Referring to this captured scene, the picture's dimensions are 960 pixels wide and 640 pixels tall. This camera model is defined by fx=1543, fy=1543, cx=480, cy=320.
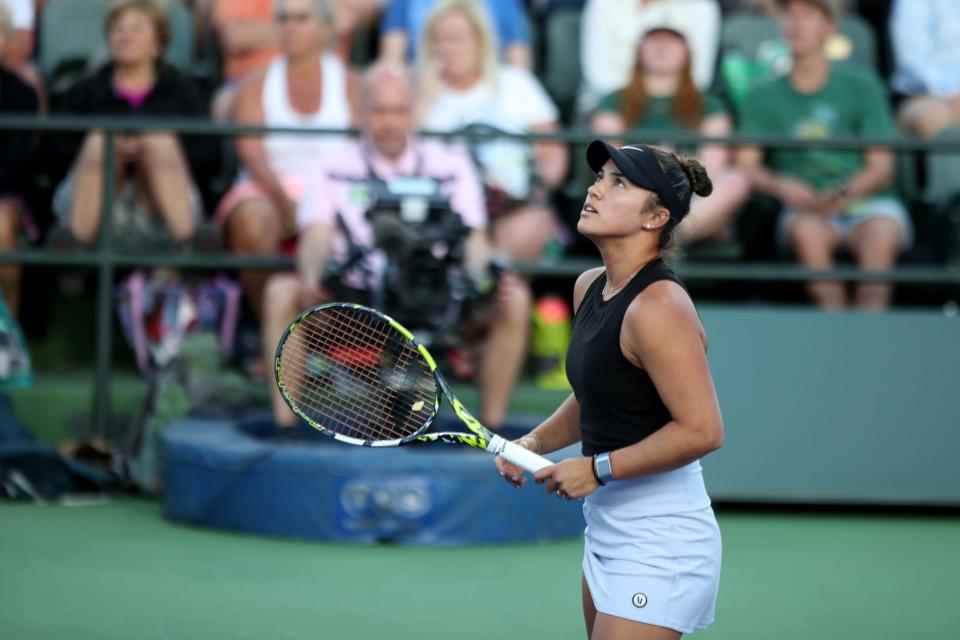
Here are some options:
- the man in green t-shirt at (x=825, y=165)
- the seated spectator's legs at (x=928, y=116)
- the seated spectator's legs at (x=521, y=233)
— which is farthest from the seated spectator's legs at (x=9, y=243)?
the seated spectator's legs at (x=928, y=116)

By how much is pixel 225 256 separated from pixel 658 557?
4027 millimetres

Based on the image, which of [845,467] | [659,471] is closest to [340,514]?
[845,467]

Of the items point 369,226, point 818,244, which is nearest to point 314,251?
point 369,226

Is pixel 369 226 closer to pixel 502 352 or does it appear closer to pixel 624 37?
pixel 502 352

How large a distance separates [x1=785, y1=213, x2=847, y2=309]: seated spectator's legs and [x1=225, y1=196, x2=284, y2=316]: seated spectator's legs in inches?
95.2

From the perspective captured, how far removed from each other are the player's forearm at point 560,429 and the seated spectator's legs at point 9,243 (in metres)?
4.17

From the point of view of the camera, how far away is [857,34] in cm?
853

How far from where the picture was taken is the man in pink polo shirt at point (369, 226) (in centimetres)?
650

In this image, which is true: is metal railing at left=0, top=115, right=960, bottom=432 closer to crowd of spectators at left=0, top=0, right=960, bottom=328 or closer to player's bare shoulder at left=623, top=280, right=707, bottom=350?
crowd of spectators at left=0, top=0, right=960, bottom=328

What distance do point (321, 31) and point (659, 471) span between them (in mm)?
4785

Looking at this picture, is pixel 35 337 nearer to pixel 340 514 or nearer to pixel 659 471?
pixel 340 514

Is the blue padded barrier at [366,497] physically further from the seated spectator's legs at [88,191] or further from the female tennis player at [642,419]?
the female tennis player at [642,419]

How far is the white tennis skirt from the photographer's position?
10.7ft

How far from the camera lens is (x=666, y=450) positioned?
3.17 meters
